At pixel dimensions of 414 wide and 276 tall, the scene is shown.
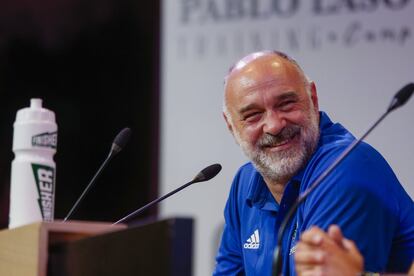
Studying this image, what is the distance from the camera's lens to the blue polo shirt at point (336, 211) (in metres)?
1.79

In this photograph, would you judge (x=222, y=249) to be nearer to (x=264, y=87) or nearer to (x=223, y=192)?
(x=264, y=87)

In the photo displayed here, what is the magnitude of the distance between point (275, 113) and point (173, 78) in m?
1.69

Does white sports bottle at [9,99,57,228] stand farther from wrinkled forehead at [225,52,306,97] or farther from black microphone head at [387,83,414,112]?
black microphone head at [387,83,414,112]

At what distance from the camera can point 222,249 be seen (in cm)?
246

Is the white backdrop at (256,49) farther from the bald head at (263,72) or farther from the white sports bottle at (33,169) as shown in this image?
the white sports bottle at (33,169)

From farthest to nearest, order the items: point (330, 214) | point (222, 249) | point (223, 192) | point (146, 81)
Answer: point (146, 81), point (223, 192), point (222, 249), point (330, 214)

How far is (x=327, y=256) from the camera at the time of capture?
1284 mm

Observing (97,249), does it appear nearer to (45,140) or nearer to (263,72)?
(45,140)

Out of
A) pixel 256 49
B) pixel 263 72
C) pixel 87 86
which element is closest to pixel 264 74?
pixel 263 72

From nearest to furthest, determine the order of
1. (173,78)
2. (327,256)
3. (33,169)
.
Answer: (327,256) < (33,169) < (173,78)

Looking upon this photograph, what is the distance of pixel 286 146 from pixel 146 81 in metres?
1.95

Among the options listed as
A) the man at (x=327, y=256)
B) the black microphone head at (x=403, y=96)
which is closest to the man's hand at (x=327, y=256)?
the man at (x=327, y=256)

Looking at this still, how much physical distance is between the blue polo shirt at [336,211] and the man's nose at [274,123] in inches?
4.8

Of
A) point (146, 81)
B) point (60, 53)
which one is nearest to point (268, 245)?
point (146, 81)
